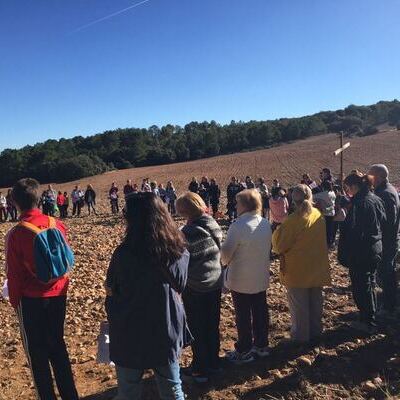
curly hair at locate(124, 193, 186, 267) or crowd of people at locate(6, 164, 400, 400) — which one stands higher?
curly hair at locate(124, 193, 186, 267)

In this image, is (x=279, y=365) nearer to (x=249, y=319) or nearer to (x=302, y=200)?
(x=249, y=319)

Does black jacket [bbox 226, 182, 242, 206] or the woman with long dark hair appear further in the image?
black jacket [bbox 226, 182, 242, 206]

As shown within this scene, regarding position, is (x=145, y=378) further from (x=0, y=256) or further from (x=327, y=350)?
(x=0, y=256)

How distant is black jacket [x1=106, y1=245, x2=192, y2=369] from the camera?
3268 millimetres

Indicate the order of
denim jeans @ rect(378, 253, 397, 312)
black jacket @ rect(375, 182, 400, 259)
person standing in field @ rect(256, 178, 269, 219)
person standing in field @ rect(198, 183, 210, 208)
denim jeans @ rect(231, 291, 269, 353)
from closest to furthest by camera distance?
1. denim jeans @ rect(231, 291, 269, 353)
2. black jacket @ rect(375, 182, 400, 259)
3. denim jeans @ rect(378, 253, 397, 312)
4. person standing in field @ rect(256, 178, 269, 219)
5. person standing in field @ rect(198, 183, 210, 208)

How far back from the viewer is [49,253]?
3.97 meters

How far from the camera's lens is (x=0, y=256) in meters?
12.3

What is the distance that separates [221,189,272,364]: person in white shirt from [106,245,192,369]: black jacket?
6.07 ft

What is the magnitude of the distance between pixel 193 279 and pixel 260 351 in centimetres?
142

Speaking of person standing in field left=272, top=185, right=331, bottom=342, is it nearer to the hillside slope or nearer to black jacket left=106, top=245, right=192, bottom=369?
black jacket left=106, top=245, right=192, bottom=369

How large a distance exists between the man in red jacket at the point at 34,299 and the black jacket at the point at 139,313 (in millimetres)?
970

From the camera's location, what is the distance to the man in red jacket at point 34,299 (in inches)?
154

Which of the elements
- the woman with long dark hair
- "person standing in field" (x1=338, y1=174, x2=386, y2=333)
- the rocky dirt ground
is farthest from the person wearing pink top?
the woman with long dark hair

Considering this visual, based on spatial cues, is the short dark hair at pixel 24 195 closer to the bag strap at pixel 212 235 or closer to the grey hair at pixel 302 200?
the bag strap at pixel 212 235
